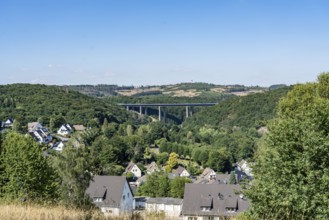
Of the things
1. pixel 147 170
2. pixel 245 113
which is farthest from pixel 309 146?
pixel 245 113

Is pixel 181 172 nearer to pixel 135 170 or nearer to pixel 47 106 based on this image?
pixel 135 170

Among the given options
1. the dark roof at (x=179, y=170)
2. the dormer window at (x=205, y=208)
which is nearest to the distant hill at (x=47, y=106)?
the dark roof at (x=179, y=170)

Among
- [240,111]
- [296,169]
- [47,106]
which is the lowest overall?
[240,111]

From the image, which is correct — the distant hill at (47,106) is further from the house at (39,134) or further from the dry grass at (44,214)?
the dry grass at (44,214)

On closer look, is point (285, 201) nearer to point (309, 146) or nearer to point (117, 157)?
point (309, 146)

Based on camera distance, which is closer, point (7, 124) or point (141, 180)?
point (141, 180)

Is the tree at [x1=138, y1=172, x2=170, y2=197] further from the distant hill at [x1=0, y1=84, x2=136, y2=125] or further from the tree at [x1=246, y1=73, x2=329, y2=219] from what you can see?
the distant hill at [x1=0, y1=84, x2=136, y2=125]

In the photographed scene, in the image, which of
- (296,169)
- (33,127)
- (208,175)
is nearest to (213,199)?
(296,169)
